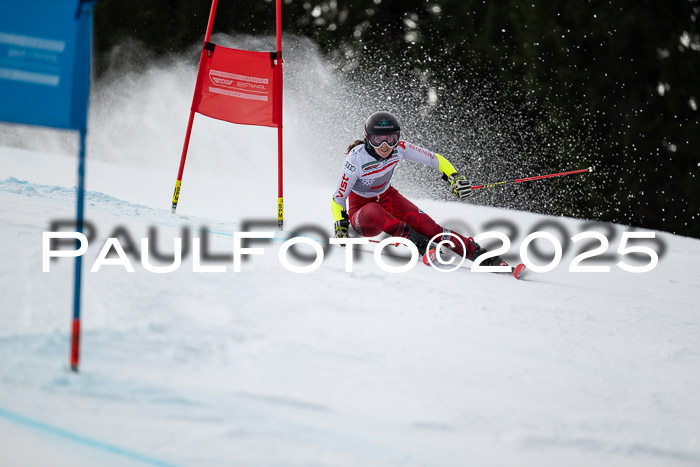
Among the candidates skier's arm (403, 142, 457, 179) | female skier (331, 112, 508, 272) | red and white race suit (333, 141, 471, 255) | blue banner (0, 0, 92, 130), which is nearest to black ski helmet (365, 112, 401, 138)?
female skier (331, 112, 508, 272)

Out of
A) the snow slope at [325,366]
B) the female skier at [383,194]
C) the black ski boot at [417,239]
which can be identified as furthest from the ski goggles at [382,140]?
the snow slope at [325,366]

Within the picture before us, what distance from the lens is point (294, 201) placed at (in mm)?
6449

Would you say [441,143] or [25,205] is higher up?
[441,143]

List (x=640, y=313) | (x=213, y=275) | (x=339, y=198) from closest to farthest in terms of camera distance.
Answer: (x=213, y=275) → (x=640, y=313) → (x=339, y=198)

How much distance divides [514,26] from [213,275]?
24.7 ft

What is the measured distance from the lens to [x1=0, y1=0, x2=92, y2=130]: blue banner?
69.5 inches

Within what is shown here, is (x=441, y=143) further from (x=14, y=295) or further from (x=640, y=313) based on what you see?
(x=14, y=295)

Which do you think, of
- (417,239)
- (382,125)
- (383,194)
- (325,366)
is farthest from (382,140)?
(325,366)

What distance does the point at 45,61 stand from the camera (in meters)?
1.79

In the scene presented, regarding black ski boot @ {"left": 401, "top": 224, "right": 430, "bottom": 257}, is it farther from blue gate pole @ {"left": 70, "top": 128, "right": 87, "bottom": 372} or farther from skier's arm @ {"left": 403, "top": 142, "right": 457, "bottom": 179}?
blue gate pole @ {"left": 70, "top": 128, "right": 87, "bottom": 372}

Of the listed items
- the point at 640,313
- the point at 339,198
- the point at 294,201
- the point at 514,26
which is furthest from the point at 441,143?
the point at 640,313

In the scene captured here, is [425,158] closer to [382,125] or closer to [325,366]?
[382,125]

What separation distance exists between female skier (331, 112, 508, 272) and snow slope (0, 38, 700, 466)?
1.19ft

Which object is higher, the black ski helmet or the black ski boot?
the black ski helmet
